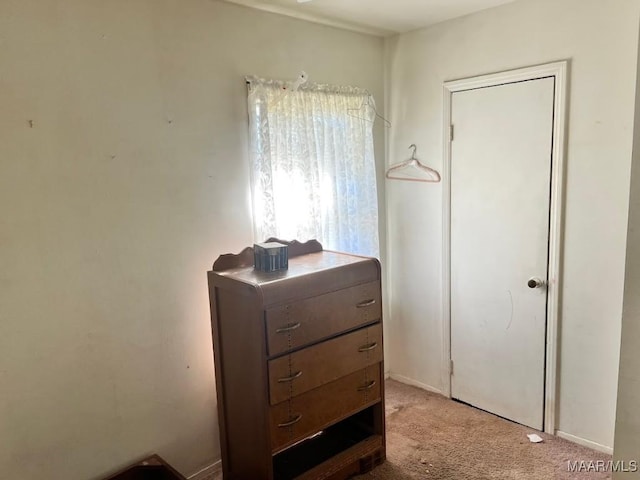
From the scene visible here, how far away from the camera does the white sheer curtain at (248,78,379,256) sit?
8.40 ft

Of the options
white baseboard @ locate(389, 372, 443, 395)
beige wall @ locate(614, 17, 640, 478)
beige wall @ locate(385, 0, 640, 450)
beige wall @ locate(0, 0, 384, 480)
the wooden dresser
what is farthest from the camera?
white baseboard @ locate(389, 372, 443, 395)

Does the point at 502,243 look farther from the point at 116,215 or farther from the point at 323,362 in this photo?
the point at 116,215

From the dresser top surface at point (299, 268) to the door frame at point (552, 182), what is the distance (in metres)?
0.93

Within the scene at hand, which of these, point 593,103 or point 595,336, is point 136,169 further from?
point 595,336

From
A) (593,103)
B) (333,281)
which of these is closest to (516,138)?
(593,103)

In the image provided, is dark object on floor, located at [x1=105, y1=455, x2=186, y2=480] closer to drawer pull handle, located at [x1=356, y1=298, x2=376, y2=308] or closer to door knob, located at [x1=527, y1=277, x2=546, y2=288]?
drawer pull handle, located at [x1=356, y1=298, x2=376, y2=308]

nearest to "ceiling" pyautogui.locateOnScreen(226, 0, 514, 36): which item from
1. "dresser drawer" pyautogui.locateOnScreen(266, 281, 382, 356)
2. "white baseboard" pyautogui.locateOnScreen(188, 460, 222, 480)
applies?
"dresser drawer" pyautogui.locateOnScreen(266, 281, 382, 356)

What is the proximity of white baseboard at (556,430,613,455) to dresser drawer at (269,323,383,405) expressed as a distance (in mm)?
1171

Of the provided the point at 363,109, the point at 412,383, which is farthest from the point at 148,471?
the point at 363,109

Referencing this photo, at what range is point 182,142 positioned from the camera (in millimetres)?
2320

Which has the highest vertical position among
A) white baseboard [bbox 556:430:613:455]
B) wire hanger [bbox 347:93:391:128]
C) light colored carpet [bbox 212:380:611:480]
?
wire hanger [bbox 347:93:391:128]

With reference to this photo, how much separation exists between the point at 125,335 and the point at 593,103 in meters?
2.49

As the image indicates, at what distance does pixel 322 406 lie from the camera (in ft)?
7.59

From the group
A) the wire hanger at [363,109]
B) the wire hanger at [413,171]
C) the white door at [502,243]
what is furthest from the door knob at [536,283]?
the wire hanger at [363,109]
